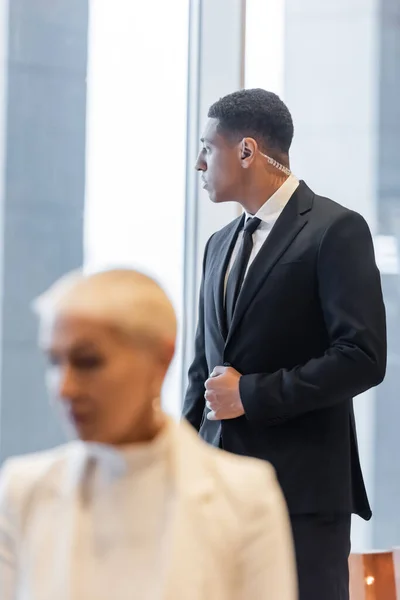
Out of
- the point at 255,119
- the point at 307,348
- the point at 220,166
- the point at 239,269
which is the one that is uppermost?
the point at 255,119

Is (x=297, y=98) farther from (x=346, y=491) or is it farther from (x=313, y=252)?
(x=346, y=491)

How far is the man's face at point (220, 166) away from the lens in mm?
2639

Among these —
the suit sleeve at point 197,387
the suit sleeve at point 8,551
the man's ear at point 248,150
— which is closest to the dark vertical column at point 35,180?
the suit sleeve at point 197,387

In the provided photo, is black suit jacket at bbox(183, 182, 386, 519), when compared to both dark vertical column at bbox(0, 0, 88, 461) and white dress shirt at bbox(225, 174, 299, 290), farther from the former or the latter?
dark vertical column at bbox(0, 0, 88, 461)

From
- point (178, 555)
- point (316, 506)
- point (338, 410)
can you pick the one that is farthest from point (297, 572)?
point (178, 555)

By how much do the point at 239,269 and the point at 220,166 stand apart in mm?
293

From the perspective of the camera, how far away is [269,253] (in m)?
2.48

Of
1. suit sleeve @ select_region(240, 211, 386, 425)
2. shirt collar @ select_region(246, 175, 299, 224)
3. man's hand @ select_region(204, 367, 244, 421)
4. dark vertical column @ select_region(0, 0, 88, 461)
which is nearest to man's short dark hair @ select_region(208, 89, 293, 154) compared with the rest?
shirt collar @ select_region(246, 175, 299, 224)

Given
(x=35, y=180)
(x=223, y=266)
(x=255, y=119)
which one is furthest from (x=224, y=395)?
(x=35, y=180)

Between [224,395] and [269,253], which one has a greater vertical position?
[269,253]

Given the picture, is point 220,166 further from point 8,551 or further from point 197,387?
point 8,551

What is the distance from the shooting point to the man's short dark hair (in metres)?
2.67

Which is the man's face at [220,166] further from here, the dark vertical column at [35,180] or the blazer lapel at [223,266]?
the dark vertical column at [35,180]

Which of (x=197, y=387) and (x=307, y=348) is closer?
(x=307, y=348)
